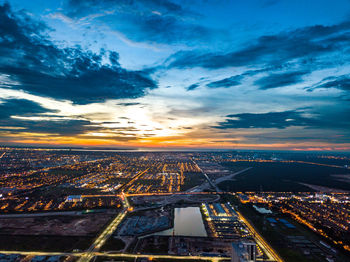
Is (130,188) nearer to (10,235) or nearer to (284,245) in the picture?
(10,235)

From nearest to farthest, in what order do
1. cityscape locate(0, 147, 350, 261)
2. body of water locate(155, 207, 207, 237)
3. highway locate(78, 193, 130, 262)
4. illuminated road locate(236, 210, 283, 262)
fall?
highway locate(78, 193, 130, 262), illuminated road locate(236, 210, 283, 262), cityscape locate(0, 147, 350, 261), body of water locate(155, 207, 207, 237)

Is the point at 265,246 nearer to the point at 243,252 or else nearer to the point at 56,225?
the point at 243,252

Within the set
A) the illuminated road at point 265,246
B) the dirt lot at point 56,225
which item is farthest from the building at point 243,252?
the dirt lot at point 56,225

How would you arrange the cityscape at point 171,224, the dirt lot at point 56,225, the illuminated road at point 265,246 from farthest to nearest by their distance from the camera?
the dirt lot at point 56,225
the cityscape at point 171,224
the illuminated road at point 265,246

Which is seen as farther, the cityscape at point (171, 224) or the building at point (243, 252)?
the cityscape at point (171, 224)

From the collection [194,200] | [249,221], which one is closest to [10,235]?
[194,200]

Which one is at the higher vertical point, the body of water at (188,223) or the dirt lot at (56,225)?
the body of water at (188,223)

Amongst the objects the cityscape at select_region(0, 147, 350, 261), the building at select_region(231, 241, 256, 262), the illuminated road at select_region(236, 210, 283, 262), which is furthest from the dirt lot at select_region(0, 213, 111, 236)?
the illuminated road at select_region(236, 210, 283, 262)

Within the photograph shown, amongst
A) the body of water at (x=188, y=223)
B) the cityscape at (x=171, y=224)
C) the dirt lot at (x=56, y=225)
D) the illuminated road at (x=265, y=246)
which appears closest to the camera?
the illuminated road at (x=265, y=246)

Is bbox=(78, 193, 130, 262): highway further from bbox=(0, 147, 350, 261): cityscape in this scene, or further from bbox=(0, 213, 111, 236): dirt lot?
bbox=(0, 213, 111, 236): dirt lot

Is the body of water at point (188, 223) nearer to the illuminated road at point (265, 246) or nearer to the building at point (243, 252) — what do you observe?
the illuminated road at point (265, 246)

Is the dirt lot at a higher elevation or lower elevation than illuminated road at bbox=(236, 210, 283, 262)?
lower
